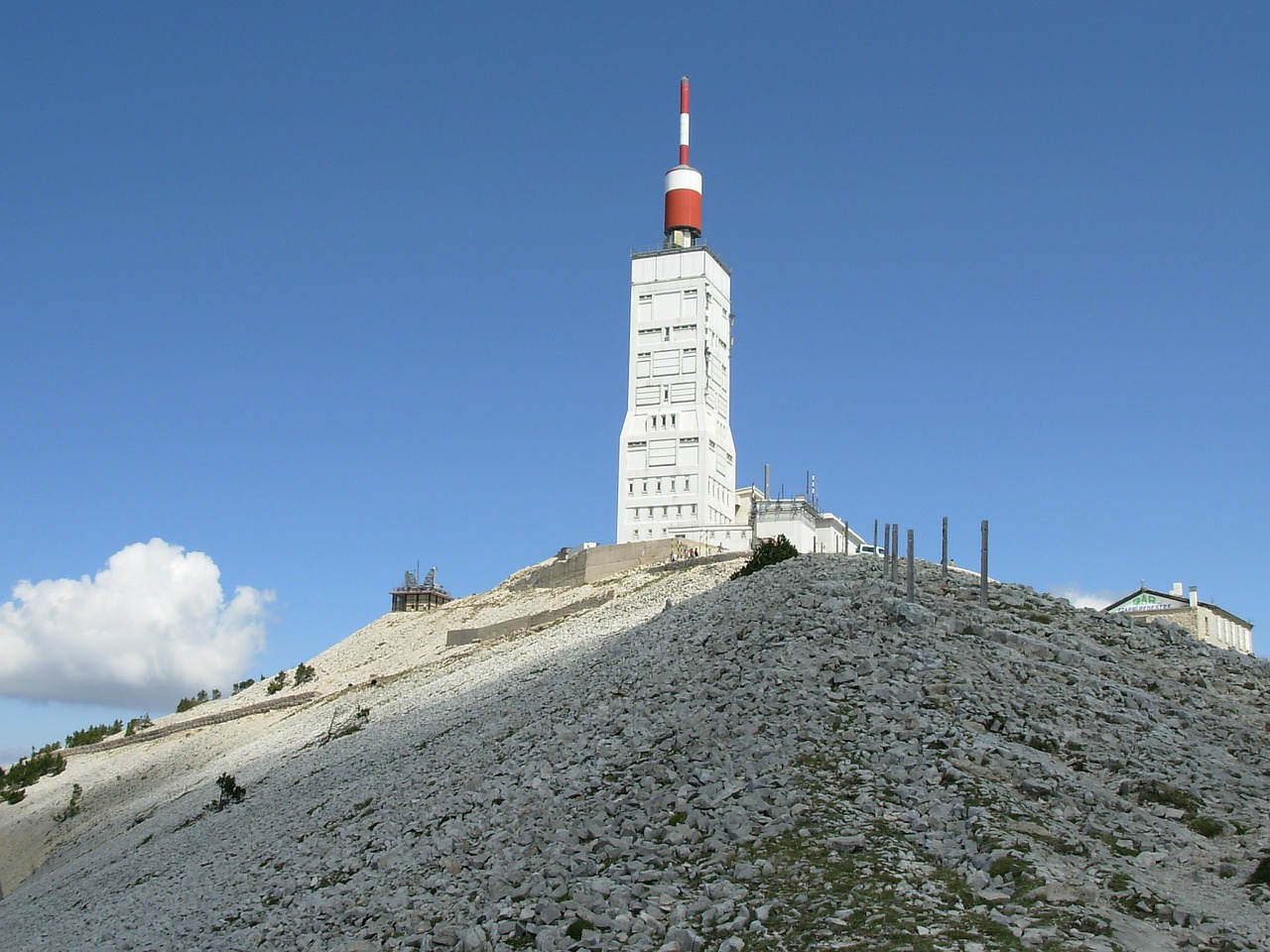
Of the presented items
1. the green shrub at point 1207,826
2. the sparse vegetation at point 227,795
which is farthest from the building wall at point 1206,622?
the green shrub at point 1207,826

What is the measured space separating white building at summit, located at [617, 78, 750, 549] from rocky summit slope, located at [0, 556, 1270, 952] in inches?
2037

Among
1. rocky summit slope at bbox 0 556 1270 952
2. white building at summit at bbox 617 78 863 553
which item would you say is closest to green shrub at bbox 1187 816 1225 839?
rocky summit slope at bbox 0 556 1270 952

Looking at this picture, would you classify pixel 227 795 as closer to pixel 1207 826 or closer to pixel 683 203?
pixel 1207 826

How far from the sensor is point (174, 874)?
116ft

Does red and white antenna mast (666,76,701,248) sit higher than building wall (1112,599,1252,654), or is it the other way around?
red and white antenna mast (666,76,701,248)

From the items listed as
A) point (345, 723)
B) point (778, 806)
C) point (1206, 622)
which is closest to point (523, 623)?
point (345, 723)

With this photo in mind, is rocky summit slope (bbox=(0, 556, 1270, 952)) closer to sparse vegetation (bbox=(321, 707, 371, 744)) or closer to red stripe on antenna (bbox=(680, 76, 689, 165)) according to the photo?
sparse vegetation (bbox=(321, 707, 371, 744))

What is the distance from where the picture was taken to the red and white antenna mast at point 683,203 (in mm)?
105062

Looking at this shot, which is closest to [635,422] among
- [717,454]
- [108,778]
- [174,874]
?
[717,454]

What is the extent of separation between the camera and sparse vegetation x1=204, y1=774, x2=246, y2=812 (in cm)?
4294

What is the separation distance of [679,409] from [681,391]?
4.73 ft

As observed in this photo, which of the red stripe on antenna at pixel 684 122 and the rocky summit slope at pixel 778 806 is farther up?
the red stripe on antenna at pixel 684 122

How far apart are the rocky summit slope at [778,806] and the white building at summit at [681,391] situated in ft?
170

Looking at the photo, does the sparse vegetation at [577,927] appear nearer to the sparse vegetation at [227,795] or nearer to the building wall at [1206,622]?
the sparse vegetation at [227,795]
